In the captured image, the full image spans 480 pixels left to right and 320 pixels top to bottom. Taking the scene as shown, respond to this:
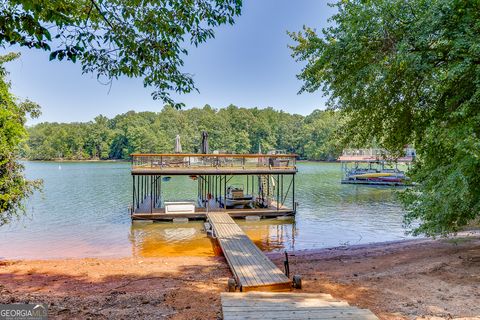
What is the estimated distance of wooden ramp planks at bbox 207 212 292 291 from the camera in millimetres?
6910

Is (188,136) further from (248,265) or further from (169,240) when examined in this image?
(248,265)

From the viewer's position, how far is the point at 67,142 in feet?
334

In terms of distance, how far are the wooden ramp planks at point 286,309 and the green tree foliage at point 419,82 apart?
3.27 meters

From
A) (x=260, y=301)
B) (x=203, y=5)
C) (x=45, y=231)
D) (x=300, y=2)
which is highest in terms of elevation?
(x=300, y=2)

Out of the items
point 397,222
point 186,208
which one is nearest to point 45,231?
point 186,208

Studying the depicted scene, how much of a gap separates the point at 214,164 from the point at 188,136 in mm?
76728

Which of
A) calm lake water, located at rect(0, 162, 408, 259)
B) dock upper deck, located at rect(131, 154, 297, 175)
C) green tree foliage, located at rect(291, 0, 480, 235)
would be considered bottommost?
calm lake water, located at rect(0, 162, 408, 259)

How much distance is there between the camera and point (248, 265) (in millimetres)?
8375

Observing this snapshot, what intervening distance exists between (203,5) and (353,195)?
2838cm

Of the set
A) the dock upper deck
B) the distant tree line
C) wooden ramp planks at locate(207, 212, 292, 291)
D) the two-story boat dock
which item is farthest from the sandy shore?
the distant tree line

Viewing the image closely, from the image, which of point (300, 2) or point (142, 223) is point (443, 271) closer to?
point (300, 2)

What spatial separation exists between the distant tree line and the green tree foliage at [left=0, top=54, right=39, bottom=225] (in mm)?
79668

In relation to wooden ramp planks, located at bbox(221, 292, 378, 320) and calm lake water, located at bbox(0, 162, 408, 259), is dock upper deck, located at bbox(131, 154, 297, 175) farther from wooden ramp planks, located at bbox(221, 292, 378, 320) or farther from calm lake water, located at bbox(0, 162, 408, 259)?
wooden ramp planks, located at bbox(221, 292, 378, 320)

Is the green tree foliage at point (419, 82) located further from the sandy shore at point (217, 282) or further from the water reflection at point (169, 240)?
the water reflection at point (169, 240)
